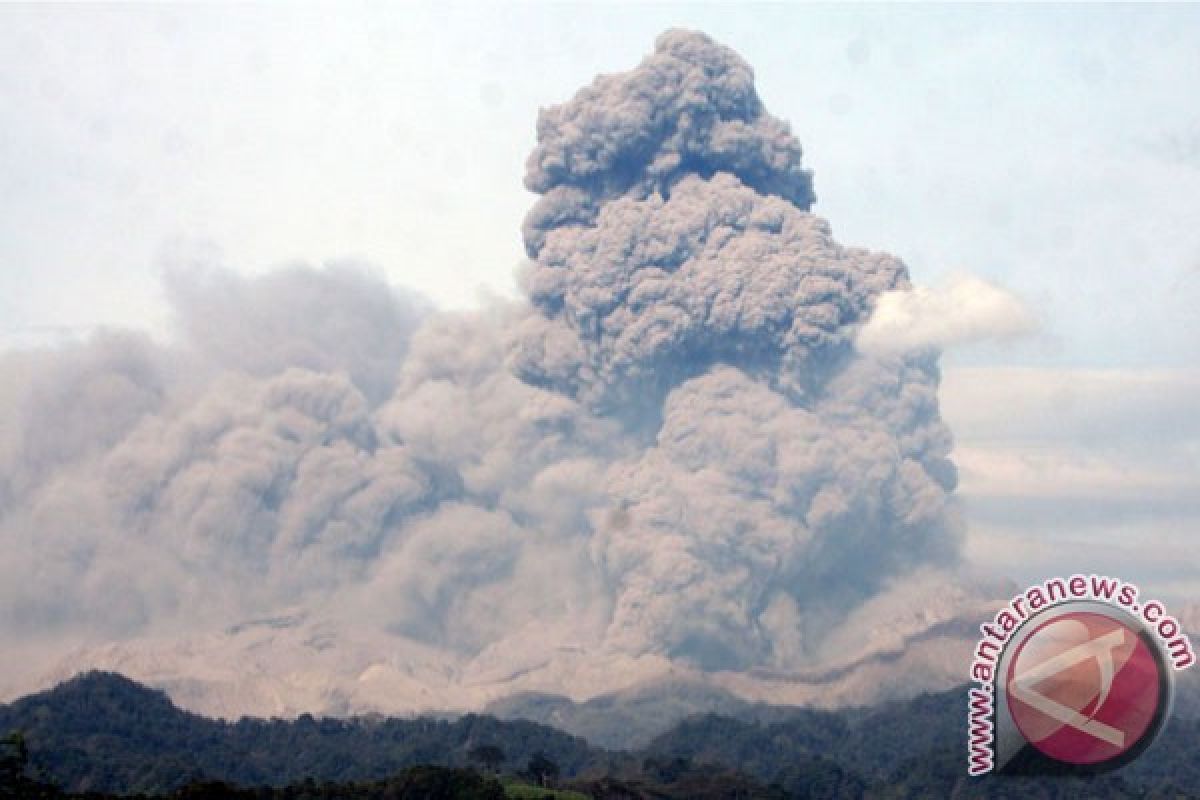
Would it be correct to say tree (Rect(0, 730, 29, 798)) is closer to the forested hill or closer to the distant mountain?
the forested hill

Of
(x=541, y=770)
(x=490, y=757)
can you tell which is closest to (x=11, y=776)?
(x=541, y=770)

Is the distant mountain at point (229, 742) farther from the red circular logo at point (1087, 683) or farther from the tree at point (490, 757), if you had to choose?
the red circular logo at point (1087, 683)

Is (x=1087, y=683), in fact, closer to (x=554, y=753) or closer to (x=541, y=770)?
(x=541, y=770)

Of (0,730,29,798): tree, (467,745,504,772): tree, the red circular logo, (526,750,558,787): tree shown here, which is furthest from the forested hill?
the red circular logo

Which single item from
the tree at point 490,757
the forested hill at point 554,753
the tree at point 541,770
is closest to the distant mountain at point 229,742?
the forested hill at point 554,753

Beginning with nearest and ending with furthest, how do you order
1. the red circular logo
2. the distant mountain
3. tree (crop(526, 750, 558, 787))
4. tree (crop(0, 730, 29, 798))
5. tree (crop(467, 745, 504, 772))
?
the red circular logo, tree (crop(0, 730, 29, 798)), tree (crop(526, 750, 558, 787)), tree (crop(467, 745, 504, 772)), the distant mountain

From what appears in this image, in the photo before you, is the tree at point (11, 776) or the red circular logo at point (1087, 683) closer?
the red circular logo at point (1087, 683)
